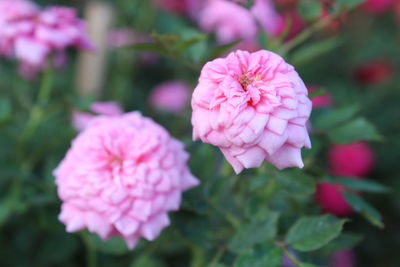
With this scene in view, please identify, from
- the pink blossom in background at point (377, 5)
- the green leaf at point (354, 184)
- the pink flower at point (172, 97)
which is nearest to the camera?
the green leaf at point (354, 184)

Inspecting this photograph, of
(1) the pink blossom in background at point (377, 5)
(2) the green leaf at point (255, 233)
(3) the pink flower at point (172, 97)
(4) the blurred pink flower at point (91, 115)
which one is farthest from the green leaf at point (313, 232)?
(1) the pink blossom in background at point (377, 5)

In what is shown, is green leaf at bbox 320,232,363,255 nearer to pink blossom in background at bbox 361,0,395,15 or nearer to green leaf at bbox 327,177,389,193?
green leaf at bbox 327,177,389,193

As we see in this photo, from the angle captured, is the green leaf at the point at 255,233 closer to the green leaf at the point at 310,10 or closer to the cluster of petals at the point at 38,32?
the green leaf at the point at 310,10

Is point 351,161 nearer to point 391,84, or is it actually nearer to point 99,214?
point 391,84

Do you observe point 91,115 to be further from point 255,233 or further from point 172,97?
point 172,97

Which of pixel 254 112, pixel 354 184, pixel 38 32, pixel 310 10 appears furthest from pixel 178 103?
pixel 254 112

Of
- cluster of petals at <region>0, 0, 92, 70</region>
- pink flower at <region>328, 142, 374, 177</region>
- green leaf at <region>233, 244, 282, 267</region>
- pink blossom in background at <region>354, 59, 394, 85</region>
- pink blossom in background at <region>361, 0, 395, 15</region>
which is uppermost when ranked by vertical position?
cluster of petals at <region>0, 0, 92, 70</region>

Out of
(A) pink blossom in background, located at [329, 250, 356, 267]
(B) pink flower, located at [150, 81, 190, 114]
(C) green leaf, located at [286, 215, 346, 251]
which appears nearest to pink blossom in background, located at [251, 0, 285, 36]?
(B) pink flower, located at [150, 81, 190, 114]
